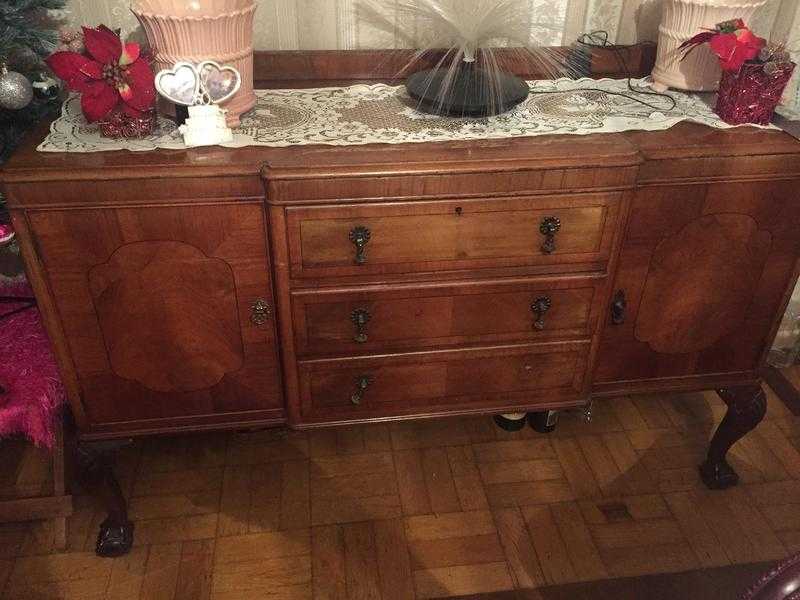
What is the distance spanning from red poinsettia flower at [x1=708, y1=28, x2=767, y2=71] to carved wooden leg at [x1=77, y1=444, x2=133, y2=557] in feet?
5.00

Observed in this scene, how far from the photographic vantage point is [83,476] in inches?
58.7

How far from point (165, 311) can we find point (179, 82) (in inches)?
16.4

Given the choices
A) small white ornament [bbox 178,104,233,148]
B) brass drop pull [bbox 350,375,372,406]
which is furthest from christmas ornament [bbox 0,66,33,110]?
brass drop pull [bbox 350,375,372,406]

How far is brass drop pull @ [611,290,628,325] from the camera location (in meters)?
1.36

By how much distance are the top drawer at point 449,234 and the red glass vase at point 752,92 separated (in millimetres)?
350

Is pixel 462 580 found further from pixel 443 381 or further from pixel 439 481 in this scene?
pixel 443 381

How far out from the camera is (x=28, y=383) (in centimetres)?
145

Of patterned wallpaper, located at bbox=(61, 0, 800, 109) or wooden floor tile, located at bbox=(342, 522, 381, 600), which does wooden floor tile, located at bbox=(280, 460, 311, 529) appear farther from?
patterned wallpaper, located at bbox=(61, 0, 800, 109)

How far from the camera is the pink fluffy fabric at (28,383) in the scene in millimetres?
1403

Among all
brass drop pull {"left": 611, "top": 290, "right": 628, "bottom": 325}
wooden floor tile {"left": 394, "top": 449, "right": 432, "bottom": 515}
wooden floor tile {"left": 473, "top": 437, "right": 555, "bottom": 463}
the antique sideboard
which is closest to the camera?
the antique sideboard

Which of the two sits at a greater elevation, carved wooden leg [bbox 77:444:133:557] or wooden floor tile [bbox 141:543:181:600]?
carved wooden leg [bbox 77:444:133:557]

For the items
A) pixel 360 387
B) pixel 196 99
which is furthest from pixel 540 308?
pixel 196 99

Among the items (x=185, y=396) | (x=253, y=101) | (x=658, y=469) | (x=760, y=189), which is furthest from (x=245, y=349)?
(x=658, y=469)

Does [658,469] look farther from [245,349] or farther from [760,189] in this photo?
[245,349]
